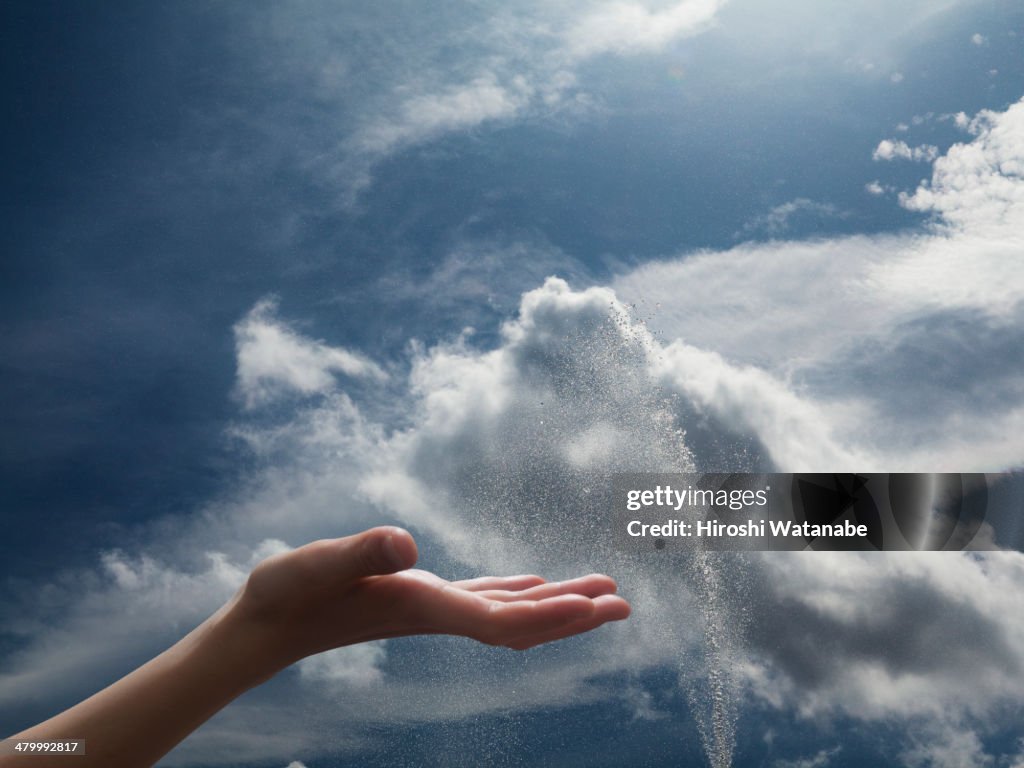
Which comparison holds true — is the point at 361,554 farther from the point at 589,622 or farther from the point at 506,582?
the point at 506,582

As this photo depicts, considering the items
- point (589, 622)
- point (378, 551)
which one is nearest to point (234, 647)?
point (378, 551)

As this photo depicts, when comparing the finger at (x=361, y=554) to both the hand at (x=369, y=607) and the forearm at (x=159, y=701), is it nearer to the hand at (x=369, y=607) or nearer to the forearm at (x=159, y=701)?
the hand at (x=369, y=607)

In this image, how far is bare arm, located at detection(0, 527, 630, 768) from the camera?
4188 millimetres

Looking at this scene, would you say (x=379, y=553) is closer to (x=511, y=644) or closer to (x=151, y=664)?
(x=511, y=644)

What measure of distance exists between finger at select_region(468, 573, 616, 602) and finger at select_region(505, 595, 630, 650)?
0.85ft

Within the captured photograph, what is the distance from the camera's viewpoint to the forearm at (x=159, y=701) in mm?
4215

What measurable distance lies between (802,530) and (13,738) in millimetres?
15667

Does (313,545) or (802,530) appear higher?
(802,530)

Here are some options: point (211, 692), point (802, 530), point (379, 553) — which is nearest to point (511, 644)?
point (379, 553)

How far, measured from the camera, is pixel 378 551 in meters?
3.82

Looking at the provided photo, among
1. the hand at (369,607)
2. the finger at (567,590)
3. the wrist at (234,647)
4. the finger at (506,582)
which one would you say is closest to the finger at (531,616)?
the hand at (369,607)

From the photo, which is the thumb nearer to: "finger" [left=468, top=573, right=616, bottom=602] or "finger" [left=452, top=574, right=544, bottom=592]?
"finger" [left=468, top=573, right=616, bottom=602]

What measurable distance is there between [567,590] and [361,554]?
5.75ft

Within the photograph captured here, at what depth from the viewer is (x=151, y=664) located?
4.46m
